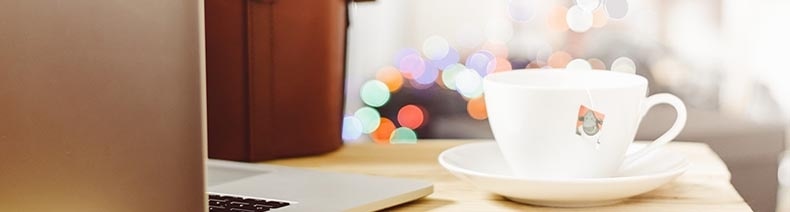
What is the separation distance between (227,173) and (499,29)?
445 millimetres

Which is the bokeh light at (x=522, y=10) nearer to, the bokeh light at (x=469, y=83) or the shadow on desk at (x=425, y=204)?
the bokeh light at (x=469, y=83)

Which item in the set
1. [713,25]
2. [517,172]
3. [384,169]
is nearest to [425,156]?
[384,169]

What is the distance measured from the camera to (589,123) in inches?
27.1

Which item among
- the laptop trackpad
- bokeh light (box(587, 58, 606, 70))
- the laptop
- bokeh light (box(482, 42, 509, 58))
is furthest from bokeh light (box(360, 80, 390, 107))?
the laptop

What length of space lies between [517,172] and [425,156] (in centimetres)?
20

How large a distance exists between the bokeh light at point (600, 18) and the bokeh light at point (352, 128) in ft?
0.88

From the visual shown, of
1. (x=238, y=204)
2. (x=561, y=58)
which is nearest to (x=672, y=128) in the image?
(x=238, y=204)

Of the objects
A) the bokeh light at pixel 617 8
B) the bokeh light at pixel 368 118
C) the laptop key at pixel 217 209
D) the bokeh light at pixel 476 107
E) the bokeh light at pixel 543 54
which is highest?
the bokeh light at pixel 617 8

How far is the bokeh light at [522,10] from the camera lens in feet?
3.78

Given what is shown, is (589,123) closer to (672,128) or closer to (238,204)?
(672,128)

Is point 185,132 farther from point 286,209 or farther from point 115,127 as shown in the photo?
point 286,209

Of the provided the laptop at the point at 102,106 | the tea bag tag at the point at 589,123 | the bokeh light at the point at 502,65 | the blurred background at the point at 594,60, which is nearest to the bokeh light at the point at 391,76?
the blurred background at the point at 594,60

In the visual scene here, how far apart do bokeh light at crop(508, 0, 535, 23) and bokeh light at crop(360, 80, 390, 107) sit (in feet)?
0.51

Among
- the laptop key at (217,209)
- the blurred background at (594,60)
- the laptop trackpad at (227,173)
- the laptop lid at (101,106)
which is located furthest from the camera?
the blurred background at (594,60)
